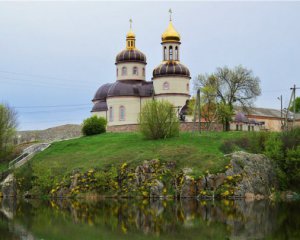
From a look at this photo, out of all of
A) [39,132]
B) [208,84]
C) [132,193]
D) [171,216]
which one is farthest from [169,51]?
[171,216]

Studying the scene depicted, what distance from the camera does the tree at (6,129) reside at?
54.8 metres

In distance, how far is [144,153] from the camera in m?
45.9

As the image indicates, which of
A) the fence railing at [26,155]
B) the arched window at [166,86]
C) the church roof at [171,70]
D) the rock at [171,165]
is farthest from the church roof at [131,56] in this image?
the rock at [171,165]

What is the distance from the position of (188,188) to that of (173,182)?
55.4 inches

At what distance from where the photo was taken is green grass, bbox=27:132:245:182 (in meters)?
43.4

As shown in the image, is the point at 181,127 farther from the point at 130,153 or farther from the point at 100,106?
the point at 130,153

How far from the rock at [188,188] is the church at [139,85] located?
24.7m

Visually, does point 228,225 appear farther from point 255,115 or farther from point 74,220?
point 255,115

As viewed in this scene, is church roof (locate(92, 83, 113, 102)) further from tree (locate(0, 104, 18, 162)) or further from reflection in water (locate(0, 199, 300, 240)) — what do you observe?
reflection in water (locate(0, 199, 300, 240))

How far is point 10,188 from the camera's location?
4678 cm

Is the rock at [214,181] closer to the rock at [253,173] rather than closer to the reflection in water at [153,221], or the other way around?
the rock at [253,173]

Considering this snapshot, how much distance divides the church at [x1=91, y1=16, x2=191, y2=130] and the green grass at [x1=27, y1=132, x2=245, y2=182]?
480 inches

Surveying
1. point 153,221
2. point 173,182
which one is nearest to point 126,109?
point 173,182

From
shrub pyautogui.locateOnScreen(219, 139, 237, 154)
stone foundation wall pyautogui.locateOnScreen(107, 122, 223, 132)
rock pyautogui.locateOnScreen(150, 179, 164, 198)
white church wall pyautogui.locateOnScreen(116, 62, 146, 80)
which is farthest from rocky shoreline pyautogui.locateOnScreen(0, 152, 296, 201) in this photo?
white church wall pyautogui.locateOnScreen(116, 62, 146, 80)
